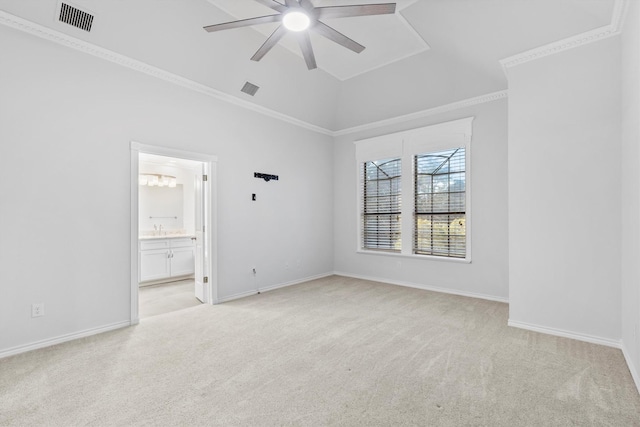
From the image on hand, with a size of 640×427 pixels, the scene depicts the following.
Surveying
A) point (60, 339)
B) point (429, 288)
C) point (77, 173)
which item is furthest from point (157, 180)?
point (429, 288)

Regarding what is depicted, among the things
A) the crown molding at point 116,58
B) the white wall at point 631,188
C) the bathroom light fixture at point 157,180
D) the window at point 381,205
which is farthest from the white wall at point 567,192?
the bathroom light fixture at point 157,180

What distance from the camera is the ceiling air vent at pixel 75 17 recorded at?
9.88 feet

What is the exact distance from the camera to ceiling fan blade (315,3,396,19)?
2357 millimetres

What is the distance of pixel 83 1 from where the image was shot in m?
3.00

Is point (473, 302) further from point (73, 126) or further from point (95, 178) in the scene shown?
point (73, 126)

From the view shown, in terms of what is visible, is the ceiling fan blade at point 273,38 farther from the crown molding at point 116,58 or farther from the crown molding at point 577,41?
the crown molding at point 577,41

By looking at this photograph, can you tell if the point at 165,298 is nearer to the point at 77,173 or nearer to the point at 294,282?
the point at 294,282

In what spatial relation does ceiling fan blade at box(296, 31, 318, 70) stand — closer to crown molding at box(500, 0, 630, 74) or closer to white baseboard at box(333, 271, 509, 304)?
crown molding at box(500, 0, 630, 74)

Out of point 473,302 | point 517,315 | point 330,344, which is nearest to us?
point 330,344

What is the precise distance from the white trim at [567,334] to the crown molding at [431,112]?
10.4ft

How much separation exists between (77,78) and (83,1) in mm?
751

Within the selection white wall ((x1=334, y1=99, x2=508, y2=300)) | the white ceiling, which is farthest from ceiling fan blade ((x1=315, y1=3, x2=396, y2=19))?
white wall ((x1=334, y1=99, x2=508, y2=300))

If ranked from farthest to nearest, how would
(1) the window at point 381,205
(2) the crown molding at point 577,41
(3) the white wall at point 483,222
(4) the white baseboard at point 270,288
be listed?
(1) the window at point 381,205 < (4) the white baseboard at point 270,288 < (3) the white wall at point 483,222 < (2) the crown molding at point 577,41

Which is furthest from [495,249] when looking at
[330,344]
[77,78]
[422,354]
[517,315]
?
[77,78]
